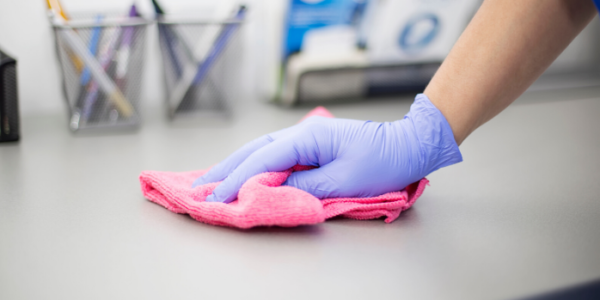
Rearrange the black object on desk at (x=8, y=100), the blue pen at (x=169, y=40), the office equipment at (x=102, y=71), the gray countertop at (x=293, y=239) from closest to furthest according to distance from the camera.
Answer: the gray countertop at (x=293, y=239), the black object on desk at (x=8, y=100), the office equipment at (x=102, y=71), the blue pen at (x=169, y=40)

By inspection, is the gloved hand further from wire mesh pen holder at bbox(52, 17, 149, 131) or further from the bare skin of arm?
wire mesh pen holder at bbox(52, 17, 149, 131)

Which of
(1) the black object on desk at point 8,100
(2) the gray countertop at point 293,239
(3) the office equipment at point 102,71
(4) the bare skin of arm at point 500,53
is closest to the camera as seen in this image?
(2) the gray countertop at point 293,239

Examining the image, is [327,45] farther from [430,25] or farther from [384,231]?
[384,231]

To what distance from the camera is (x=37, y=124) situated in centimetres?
117

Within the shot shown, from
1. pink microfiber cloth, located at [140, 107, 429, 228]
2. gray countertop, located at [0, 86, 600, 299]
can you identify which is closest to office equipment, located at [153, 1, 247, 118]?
gray countertop, located at [0, 86, 600, 299]

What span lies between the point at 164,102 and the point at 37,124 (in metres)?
0.35

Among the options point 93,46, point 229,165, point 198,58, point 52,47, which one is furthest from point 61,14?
point 229,165

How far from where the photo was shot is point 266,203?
0.55 meters

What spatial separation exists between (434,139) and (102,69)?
83cm

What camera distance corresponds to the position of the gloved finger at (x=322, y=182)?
0.63m

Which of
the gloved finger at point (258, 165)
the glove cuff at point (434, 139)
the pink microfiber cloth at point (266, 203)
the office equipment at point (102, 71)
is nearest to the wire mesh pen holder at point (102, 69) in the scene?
the office equipment at point (102, 71)

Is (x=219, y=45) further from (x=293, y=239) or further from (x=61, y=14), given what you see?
(x=293, y=239)

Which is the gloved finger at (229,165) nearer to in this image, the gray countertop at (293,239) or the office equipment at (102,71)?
the gray countertop at (293,239)

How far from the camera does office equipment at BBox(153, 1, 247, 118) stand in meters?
1.16
